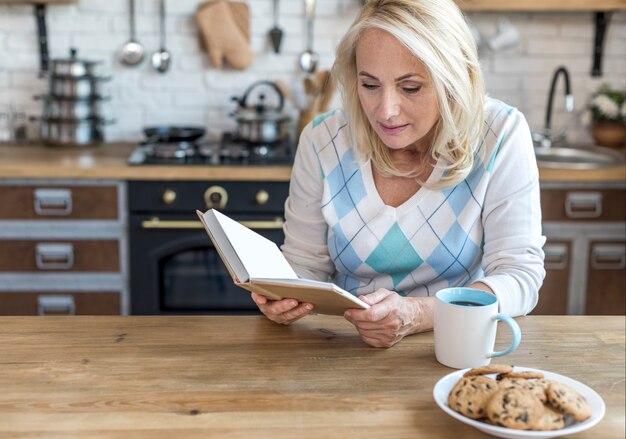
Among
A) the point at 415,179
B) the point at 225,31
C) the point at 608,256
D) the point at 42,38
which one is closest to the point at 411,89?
the point at 415,179

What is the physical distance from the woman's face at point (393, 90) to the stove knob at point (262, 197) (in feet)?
4.36

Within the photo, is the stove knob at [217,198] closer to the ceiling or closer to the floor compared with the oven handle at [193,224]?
closer to the ceiling

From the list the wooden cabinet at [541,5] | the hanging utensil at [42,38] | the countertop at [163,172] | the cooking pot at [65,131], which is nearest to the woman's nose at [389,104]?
A: the countertop at [163,172]

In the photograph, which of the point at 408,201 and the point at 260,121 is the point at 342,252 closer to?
the point at 408,201

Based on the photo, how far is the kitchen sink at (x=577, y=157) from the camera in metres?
3.17

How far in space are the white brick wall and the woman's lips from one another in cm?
194

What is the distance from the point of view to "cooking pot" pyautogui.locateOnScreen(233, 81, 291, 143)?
3430 mm

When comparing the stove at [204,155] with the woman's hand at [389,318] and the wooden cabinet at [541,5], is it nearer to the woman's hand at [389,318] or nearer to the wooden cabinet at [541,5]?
the wooden cabinet at [541,5]

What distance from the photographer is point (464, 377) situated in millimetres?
1243

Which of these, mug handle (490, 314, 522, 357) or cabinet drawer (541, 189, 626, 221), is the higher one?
mug handle (490, 314, 522, 357)

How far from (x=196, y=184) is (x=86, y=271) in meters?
0.52

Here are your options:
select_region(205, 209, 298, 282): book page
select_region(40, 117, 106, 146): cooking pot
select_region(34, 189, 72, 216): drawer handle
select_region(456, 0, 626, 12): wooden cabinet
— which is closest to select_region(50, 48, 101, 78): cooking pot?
select_region(40, 117, 106, 146): cooking pot

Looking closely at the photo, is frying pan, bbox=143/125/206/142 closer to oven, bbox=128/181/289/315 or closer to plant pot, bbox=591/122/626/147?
oven, bbox=128/181/289/315

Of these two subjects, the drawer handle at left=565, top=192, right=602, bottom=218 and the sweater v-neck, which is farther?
the drawer handle at left=565, top=192, right=602, bottom=218
